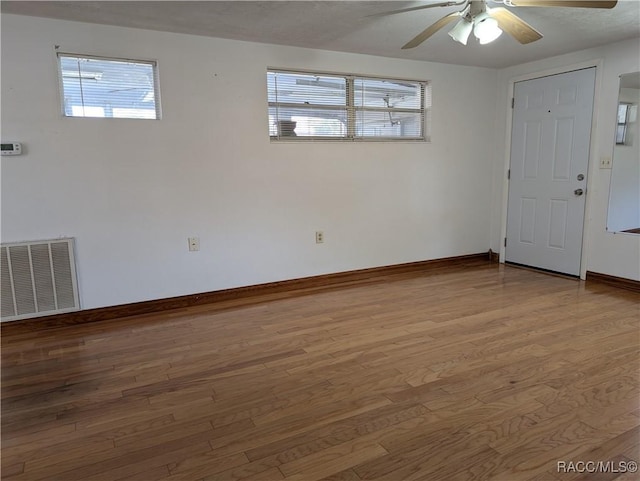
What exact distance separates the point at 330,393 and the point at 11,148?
→ 2810mm

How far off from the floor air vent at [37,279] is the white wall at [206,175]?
10cm

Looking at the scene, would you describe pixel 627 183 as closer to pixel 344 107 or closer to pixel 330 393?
pixel 344 107

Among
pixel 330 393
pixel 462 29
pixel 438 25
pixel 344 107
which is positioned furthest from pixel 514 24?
pixel 330 393

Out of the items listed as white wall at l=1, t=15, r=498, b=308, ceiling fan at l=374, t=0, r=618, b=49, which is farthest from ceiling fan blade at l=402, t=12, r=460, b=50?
white wall at l=1, t=15, r=498, b=308

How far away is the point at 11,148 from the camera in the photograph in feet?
9.85

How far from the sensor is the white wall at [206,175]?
3096mm

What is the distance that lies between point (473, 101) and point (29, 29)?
433 cm

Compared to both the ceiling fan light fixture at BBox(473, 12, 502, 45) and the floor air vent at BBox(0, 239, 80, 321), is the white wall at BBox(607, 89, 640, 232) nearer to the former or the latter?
the ceiling fan light fixture at BBox(473, 12, 502, 45)

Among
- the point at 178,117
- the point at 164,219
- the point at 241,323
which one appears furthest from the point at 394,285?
the point at 178,117

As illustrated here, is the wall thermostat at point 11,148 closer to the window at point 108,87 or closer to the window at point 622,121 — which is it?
the window at point 108,87

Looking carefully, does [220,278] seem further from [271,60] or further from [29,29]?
[29,29]

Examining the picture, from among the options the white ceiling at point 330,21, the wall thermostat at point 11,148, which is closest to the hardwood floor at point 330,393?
the wall thermostat at point 11,148

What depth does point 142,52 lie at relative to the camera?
3.32m

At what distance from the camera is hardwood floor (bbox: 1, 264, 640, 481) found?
1728mm
